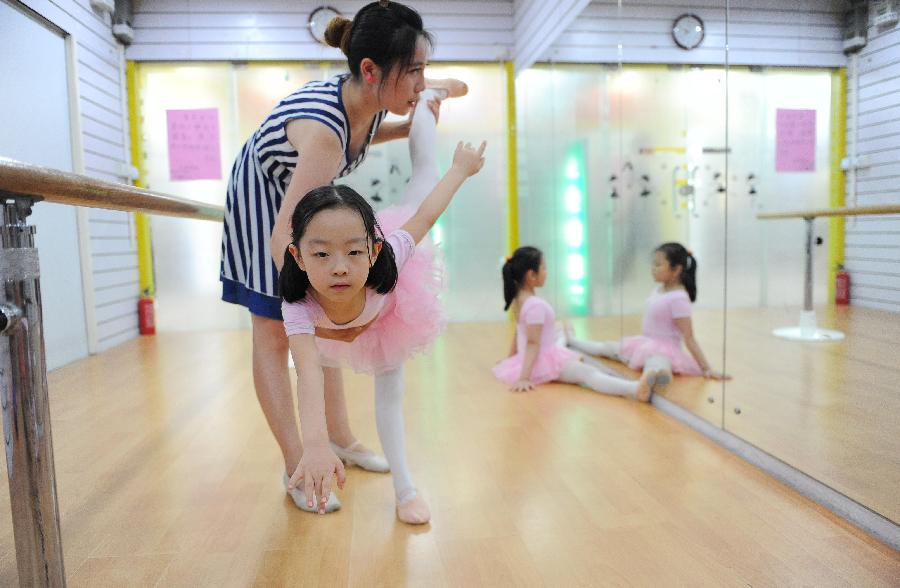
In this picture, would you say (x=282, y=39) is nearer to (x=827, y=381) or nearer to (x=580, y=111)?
(x=580, y=111)

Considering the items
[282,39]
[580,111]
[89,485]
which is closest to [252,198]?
[89,485]

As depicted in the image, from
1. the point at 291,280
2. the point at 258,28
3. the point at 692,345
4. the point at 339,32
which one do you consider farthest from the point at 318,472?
the point at 258,28

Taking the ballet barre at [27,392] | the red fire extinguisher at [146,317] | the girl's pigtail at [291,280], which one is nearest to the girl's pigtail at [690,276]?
the girl's pigtail at [291,280]

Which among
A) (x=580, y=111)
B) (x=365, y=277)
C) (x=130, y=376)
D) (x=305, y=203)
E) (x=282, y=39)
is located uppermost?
(x=282, y=39)

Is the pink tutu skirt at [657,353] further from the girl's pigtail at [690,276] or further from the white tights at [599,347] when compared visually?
the girl's pigtail at [690,276]

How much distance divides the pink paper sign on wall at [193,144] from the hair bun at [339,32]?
3861 millimetres

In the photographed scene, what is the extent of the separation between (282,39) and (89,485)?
4055mm

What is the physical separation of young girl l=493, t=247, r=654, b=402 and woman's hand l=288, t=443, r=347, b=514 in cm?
185

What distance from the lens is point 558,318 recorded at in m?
4.26

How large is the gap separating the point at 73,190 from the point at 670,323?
2.36m

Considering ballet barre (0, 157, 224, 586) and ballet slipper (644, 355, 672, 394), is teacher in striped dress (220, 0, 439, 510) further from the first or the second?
ballet slipper (644, 355, 672, 394)

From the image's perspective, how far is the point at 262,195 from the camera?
4.91ft

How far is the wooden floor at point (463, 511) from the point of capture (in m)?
1.27

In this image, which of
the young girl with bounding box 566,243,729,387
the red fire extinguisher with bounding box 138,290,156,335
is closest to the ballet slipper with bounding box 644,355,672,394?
the young girl with bounding box 566,243,729,387
